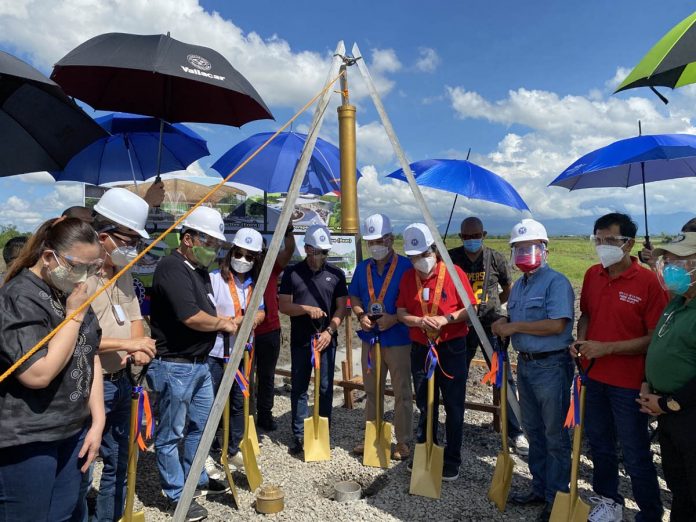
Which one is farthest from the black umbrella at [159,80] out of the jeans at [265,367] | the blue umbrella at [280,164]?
the jeans at [265,367]

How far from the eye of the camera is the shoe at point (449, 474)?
4.36 meters

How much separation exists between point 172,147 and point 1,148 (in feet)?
8.26

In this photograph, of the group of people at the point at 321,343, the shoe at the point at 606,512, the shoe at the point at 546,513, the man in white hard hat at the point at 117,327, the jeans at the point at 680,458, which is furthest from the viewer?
the shoe at the point at 546,513

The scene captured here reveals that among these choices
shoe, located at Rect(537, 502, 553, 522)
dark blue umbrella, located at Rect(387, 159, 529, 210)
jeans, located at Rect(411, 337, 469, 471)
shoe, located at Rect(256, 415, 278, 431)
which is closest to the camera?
shoe, located at Rect(537, 502, 553, 522)

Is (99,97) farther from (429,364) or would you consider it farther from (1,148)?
(429,364)

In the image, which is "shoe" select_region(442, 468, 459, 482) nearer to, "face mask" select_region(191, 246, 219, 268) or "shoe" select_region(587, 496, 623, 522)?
"shoe" select_region(587, 496, 623, 522)

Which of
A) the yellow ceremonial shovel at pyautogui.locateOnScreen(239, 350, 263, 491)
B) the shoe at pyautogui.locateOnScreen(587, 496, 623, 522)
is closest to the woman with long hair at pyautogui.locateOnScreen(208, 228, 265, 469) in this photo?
the yellow ceremonial shovel at pyautogui.locateOnScreen(239, 350, 263, 491)

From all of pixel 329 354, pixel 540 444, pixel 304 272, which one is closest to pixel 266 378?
pixel 329 354

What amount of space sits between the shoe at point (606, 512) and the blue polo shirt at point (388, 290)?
6.53ft

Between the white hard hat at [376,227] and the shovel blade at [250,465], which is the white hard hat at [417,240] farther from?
the shovel blade at [250,465]

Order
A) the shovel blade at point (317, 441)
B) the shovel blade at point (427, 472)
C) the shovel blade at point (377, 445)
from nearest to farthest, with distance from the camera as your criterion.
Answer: the shovel blade at point (427, 472) → the shovel blade at point (377, 445) → the shovel blade at point (317, 441)

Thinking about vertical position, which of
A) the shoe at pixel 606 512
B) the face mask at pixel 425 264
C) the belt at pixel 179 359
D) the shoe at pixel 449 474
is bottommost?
the shoe at pixel 449 474

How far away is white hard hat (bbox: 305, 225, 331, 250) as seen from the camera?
16.0ft

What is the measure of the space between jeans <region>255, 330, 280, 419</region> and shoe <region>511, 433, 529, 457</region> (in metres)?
2.72
